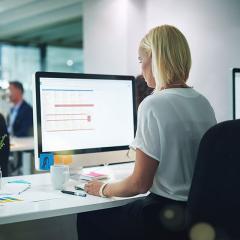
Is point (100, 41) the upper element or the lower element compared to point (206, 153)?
upper

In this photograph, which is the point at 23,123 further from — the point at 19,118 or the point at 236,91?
the point at 236,91

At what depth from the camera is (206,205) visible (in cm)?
122

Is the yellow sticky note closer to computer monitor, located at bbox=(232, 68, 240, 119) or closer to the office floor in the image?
the office floor

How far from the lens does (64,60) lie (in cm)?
1036

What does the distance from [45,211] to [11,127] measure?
13.5ft

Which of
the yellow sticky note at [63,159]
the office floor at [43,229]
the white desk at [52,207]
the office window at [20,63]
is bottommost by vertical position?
the office floor at [43,229]

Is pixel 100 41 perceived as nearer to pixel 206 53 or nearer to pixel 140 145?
pixel 206 53

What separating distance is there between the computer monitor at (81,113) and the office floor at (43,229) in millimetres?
301

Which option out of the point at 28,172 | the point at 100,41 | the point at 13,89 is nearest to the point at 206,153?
the point at 28,172

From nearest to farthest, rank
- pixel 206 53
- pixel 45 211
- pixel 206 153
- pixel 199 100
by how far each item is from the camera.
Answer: pixel 206 153, pixel 45 211, pixel 199 100, pixel 206 53

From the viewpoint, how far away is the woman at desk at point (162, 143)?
143 cm

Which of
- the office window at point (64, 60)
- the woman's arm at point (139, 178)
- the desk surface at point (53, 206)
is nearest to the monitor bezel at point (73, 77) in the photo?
the desk surface at point (53, 206)

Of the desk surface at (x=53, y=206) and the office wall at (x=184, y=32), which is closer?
the desk surface at (x=53, y=206)

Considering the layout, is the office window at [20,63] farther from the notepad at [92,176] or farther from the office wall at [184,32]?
the notepad at [92,176]
